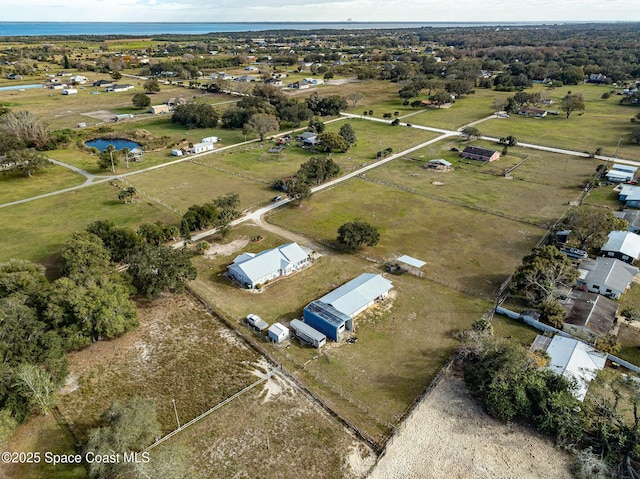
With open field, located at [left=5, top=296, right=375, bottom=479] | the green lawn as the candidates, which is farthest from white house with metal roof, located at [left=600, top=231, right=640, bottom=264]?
open field, located at [left=5, top=296, right=375, bottom=479]

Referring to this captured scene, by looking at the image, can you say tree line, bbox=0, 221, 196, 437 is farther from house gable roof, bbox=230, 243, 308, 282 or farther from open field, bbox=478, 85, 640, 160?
open field, bbox=478, 85, 640, 160

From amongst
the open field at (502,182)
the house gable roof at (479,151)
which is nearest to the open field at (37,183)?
the open field at (502,182)

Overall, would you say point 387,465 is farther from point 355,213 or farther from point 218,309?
point 355,213

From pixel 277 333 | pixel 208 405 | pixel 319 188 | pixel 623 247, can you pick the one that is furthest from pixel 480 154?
pixel 208 405

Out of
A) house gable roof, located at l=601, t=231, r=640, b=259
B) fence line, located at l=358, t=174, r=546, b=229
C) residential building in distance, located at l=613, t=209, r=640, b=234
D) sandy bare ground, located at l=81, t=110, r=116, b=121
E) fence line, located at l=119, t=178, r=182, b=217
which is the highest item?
sandy bare ground, located at l=81, t=110, r=116, b=121

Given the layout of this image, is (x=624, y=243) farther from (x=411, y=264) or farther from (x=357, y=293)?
(x=357, y=293)

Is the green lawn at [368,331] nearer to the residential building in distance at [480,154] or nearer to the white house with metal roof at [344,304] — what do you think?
the white house with metal roof at [344,304]
